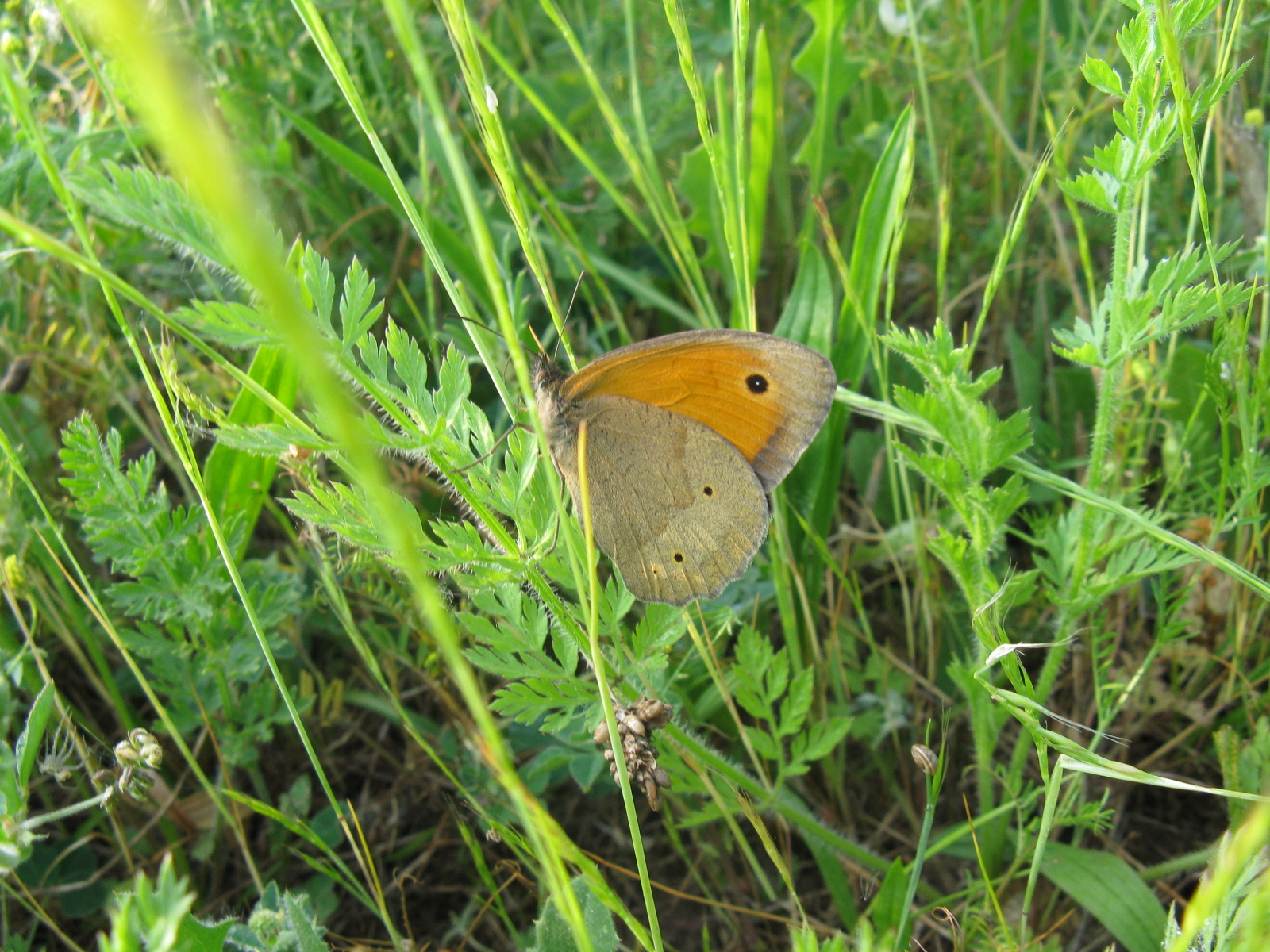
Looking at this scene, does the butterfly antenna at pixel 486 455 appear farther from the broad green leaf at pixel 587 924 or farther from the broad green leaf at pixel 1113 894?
the broad green leaf at pixel 1113 894

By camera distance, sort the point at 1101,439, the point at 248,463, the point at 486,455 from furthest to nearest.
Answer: the point at 248,463, the point at 1101,439, the point at 486,455

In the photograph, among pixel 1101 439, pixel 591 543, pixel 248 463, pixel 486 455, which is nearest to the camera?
pixel 591 543

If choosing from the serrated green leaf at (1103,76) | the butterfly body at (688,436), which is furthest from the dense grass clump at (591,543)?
the butterfly body at (688,436)

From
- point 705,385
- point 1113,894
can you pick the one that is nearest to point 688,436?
point 705,385

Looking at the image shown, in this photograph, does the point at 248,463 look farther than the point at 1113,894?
Yes

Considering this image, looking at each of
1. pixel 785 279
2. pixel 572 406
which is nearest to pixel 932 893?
pixel 572 406

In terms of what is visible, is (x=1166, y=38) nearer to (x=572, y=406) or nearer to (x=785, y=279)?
(x=572, y=406)

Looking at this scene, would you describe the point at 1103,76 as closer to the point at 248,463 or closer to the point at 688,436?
the point at 688,436

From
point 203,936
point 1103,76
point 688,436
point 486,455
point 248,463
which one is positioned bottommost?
point 203,936
